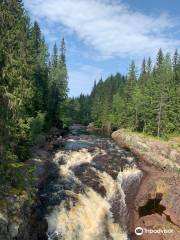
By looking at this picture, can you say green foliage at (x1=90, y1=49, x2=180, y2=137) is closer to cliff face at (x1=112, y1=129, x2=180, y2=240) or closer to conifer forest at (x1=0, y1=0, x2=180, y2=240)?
conifer forest at (x1=0, y1=0, x2=180, y2=240)

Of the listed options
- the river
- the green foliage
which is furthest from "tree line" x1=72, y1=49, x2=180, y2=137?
the river

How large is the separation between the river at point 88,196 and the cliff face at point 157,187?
1210mm

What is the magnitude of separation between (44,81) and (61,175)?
30285 millimetres

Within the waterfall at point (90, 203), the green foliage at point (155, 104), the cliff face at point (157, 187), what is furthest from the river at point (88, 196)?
the green foliage at point (155, 104)

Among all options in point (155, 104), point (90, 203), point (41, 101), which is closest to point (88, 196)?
point (90, 203)

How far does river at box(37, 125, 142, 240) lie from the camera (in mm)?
25922

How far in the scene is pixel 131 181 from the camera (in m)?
38.2

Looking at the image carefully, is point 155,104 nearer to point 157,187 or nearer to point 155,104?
point 155,104

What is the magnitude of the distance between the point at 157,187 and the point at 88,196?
10913mm

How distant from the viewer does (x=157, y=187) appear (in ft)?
124

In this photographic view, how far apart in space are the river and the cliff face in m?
1.21

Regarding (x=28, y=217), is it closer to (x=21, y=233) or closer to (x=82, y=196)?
(x=21, y=233)

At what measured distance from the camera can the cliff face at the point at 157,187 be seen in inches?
1204

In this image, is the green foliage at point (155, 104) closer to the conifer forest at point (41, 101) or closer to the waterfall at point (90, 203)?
the conifer forest at point (41, 101)
